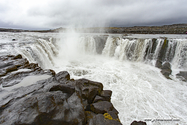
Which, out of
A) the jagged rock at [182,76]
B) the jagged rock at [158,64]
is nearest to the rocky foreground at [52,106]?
the jagged rock at [182,76]

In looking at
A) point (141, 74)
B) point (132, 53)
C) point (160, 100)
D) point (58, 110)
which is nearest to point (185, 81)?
point (141, 74)

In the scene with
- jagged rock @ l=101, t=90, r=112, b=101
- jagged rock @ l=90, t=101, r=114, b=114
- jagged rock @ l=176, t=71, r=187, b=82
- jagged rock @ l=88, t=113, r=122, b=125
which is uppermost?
jagged rock @ l=88, t=113, r=122, b=125

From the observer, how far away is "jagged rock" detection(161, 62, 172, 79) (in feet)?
41.6

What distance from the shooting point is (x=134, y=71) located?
13.7m

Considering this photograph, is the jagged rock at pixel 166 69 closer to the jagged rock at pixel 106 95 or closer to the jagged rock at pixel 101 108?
the jagged rock at pixel 106 95

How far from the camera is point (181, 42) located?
1457cm

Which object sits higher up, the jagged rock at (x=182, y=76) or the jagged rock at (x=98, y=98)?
the jagged rock at (x=98, y=98)

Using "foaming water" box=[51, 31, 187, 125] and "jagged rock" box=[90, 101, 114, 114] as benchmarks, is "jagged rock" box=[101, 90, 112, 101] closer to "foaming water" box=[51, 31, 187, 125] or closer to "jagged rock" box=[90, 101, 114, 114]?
"jagged rock" box=[90, 101, 114, 114]

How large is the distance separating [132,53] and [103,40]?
24.6ft

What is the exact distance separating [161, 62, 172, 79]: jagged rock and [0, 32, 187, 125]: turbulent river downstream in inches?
19.2

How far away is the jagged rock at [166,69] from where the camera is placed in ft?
41.6

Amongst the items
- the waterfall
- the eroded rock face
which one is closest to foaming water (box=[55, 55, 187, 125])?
→ the eroded rock face

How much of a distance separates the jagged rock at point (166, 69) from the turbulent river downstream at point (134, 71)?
19.2 inches

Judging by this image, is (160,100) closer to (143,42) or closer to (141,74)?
(141,74)
